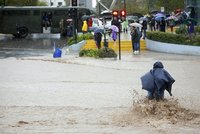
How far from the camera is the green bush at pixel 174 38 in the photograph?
30.6 m

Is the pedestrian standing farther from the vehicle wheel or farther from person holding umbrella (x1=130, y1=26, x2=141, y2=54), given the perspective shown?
the vehicle wheel

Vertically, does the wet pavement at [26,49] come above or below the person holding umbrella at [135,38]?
below

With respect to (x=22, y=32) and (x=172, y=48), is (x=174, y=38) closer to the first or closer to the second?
(x=172, y=48)

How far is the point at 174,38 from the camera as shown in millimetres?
32188

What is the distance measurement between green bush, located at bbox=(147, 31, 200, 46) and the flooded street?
7297 mm

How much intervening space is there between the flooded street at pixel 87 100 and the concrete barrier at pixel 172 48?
6894mm

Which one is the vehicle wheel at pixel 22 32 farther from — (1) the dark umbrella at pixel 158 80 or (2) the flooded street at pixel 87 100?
(1) the dark umbrella at pixel 158 80

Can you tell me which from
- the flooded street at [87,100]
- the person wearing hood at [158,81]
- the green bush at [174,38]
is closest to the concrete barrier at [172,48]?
the green bush at [174,38]

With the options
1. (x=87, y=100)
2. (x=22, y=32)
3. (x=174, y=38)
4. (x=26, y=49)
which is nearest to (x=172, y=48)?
(x=174, y=38)

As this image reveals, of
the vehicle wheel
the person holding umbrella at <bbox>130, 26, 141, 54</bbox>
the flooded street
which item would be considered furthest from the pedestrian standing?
the vehicle wheel

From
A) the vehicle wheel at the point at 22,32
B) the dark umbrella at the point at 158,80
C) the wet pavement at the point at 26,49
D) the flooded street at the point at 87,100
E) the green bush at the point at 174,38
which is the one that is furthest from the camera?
the vehicle wheel at the point at 22,32

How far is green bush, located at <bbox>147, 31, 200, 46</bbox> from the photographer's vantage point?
30.6m

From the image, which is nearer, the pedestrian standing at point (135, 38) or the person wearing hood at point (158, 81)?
the person wearing hood at point (158, 81)

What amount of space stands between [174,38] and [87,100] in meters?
19.0
